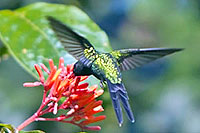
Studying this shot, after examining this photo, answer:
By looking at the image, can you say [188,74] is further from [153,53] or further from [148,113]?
[153,53]

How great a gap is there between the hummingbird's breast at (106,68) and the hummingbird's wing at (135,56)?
45 mm

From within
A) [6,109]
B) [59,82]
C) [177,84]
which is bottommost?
[177,84]

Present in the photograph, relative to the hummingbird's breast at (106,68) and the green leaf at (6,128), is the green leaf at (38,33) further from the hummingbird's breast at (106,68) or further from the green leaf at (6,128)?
the green leaf at (6,128)

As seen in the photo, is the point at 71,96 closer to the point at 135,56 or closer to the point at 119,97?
the point at 119,97

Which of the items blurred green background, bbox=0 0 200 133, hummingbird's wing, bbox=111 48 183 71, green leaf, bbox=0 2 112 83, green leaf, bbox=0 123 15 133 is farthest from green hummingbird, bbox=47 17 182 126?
blurred green background, bbox=0 0 200 133

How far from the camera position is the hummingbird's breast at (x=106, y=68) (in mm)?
1700

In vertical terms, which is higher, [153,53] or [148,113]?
[153,53]

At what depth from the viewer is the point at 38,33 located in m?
2.19

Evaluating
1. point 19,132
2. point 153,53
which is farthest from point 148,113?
point 19,132

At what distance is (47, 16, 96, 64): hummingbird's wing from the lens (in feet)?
5.08

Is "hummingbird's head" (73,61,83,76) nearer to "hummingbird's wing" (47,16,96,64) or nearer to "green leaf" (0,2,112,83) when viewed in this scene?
"hummingbird's wing" (47,16,96,64)

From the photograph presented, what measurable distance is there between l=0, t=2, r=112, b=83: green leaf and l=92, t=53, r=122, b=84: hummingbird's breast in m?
0.26

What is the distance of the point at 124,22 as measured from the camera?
5.08 meters

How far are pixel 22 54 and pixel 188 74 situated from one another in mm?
2895
